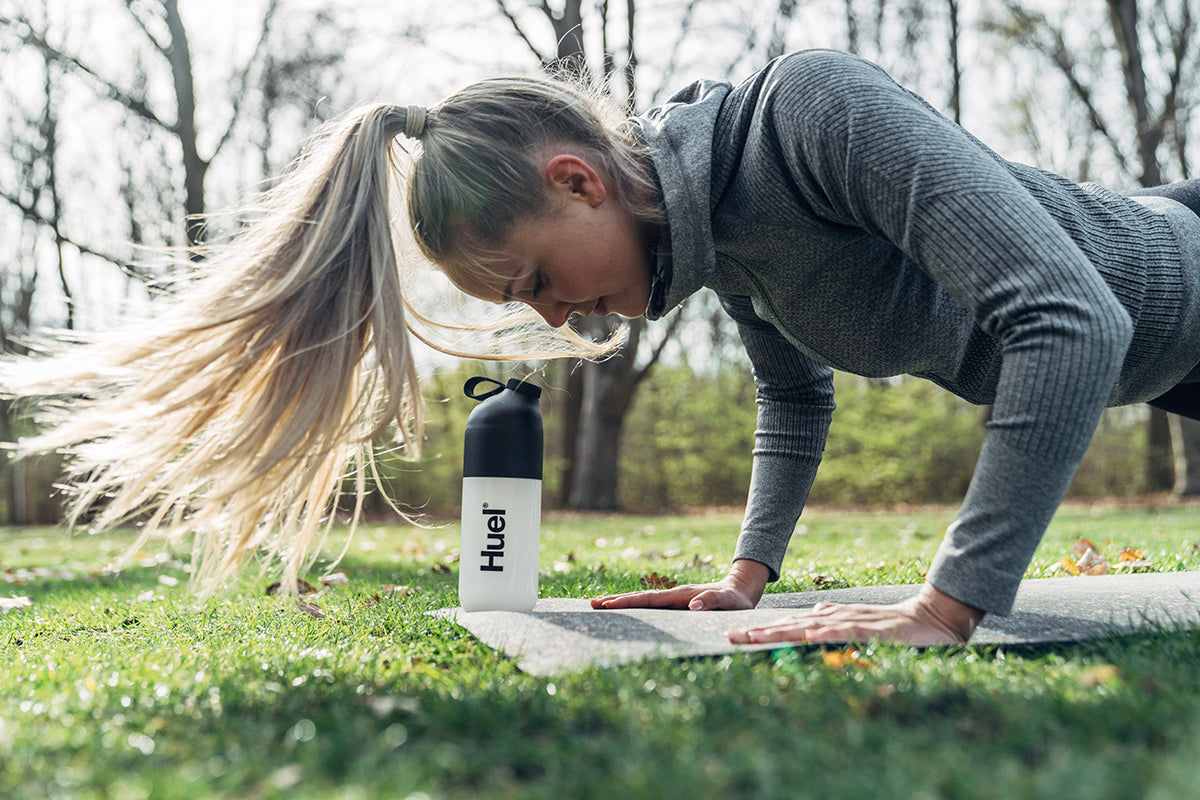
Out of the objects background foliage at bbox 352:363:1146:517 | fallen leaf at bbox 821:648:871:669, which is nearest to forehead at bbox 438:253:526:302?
fallen leaf at bbox 821:648:871:669

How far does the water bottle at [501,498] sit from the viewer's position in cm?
233

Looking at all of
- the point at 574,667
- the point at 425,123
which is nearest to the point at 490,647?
the point at 574,667

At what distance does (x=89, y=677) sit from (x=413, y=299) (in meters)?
1.30

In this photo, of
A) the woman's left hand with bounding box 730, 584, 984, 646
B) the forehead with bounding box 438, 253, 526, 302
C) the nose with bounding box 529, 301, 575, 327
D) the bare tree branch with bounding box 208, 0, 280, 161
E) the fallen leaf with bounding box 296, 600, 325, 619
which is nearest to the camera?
the woman's left hand with bounding box 730, 584, 984, 646

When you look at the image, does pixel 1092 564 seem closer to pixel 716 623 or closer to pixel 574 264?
pixel 716 623

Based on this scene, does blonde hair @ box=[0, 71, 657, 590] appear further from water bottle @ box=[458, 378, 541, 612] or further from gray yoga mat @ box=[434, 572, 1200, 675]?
gray yoga mat @ box=[434, 572, 1200, 675]

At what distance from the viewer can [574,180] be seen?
2.22m

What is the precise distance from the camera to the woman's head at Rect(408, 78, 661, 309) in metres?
2.19

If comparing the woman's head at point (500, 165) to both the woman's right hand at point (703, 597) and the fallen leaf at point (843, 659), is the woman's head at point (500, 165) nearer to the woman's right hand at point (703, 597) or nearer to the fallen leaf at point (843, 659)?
the woman's right hand at point (703, 597)

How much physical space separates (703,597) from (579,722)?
1.03 m

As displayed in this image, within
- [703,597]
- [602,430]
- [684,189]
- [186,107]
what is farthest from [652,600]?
[602,430]

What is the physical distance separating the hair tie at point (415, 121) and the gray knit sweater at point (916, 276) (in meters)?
0.58

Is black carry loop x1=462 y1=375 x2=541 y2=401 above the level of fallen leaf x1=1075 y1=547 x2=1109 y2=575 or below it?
above

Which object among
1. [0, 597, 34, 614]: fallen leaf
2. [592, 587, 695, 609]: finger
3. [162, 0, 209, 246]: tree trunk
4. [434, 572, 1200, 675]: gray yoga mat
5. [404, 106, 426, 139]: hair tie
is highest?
[162, 0, 209, 246]: tree trunk
